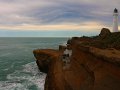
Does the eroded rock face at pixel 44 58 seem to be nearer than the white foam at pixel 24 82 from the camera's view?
No

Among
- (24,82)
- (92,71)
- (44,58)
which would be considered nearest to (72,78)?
(92,71)

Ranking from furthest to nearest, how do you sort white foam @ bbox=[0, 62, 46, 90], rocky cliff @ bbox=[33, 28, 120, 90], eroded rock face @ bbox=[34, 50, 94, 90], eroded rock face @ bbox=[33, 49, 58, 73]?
eroded rock face @ bbox=[33, 49, 58, 73]
white foam @ bbox=[0, 62, 46, 90]
eroded rock face @ bbox=[34, 50, 94, 90]
rocky cliff @ bbox=[33, 28, 120, 90]

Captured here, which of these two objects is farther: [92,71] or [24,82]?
[24,82]

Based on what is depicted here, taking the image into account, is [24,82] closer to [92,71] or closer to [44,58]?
[44,58]

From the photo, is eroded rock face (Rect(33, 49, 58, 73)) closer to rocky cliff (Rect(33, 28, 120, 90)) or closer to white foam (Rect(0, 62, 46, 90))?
white foam (Rect(0, 62, 46, 90))

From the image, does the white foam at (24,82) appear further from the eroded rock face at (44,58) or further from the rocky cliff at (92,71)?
the rocky cliff at (92,71)

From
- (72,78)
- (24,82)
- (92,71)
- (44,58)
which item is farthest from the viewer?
(44,58)

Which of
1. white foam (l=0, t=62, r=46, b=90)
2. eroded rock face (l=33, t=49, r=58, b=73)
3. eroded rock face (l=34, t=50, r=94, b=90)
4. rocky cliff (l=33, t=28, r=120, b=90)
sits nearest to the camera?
rocky cliff (l=33, t=28, r=120, b=90)

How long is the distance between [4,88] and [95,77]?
587 inches

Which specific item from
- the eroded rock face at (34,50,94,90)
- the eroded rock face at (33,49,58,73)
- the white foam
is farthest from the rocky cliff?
the eroded rock face at (33,49,58,73)

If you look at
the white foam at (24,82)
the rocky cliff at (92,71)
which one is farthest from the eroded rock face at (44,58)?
the rocky cliff at (92,71)

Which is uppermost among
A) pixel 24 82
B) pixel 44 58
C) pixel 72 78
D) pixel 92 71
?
pixel 92 71

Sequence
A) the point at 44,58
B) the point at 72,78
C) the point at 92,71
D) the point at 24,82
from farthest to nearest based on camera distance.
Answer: the point at 44,58
the point at 24,82
the point at 72,78
the point at 92,71

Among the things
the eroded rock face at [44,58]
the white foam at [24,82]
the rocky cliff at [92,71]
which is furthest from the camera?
the eroded rock face at [44,58]
